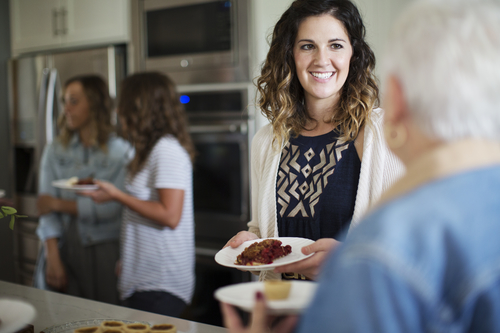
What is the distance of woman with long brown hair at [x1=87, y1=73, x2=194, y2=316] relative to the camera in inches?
72.4

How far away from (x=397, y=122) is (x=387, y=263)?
0.62 feet

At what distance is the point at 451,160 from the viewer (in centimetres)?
→ 46

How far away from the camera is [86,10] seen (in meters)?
2.89

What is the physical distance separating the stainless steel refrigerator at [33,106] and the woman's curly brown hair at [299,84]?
1.55 m

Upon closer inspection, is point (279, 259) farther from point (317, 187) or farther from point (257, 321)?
point (257, 321)

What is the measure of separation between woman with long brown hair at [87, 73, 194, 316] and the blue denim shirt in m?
1.49

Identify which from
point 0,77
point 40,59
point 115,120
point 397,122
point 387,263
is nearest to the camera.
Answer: point 387,263

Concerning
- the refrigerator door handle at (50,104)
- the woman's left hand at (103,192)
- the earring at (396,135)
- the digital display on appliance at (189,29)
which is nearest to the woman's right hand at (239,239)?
the earring at (396,135)

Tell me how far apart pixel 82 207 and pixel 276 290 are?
5.89 feet

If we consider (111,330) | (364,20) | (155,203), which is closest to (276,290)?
(111,330)

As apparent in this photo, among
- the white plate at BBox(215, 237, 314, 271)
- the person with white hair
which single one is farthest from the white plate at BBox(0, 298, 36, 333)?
the person with white hair

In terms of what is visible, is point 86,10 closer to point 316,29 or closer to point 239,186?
point 239,186

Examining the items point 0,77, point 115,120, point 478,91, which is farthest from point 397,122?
point 0,77

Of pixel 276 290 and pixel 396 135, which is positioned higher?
pixel 396 135
